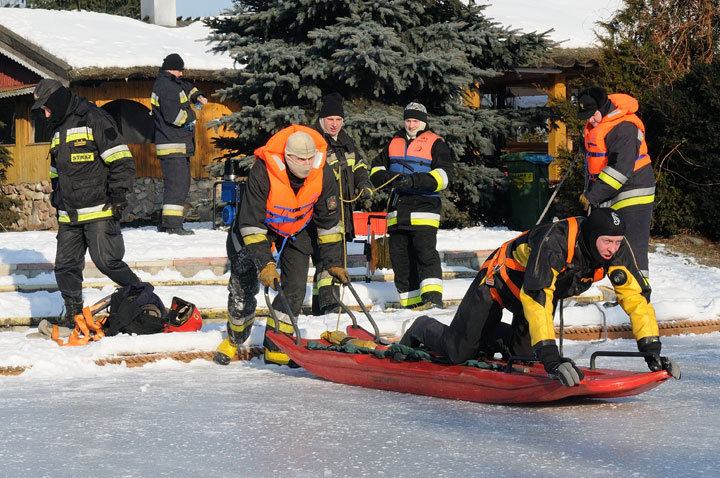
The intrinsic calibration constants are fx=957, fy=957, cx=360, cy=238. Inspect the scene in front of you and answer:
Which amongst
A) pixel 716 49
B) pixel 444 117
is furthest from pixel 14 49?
pixel 716 49

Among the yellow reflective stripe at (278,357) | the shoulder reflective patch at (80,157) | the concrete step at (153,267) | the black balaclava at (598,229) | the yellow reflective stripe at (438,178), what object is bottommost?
the yellow reflective stripe at (278,357)

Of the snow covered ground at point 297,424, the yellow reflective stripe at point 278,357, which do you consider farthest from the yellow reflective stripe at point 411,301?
the yellow reflective stripe at point 278,357

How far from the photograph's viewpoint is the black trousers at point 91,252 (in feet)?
26.3

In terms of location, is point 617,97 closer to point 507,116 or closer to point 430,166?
point 430,166

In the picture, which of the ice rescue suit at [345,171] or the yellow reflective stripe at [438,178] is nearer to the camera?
the ice rescue suit at [345,171]

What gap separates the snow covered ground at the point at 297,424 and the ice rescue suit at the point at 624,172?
977 millimetres


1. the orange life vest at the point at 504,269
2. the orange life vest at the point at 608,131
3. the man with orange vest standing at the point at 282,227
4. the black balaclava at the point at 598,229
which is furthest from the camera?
the orange life vest at the point at 608,131

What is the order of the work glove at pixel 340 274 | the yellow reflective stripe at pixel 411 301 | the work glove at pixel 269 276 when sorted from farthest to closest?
the yellow reflective stripe at pixel 411 301 → the work glove at pixel 340 274 → the work glove at pixel 269 276

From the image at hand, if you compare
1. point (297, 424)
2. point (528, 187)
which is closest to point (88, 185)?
point (297, 424)

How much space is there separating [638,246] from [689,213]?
581cm

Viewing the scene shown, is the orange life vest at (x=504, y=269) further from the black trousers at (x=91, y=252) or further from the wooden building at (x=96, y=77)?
the wooden building at (x=96, y=77)

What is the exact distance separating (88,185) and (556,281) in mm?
4324

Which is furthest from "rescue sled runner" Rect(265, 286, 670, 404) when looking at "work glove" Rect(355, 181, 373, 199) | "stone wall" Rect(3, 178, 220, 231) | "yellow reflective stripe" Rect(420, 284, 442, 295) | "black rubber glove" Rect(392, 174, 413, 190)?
"stone wall" Rect(3, 178, 220, 231)

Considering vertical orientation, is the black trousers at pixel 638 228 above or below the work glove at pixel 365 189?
below
